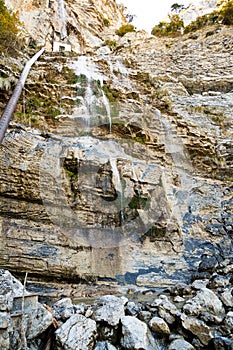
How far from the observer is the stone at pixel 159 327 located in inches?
142

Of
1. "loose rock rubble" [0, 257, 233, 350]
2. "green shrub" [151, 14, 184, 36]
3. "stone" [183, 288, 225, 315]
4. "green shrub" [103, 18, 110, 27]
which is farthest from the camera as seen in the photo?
"green shrub" [103, 18, 110, 27]

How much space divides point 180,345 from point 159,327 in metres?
0.41

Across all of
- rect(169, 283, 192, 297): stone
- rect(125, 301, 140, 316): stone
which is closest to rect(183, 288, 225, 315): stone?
rect(125, 301, 140, 316): stone

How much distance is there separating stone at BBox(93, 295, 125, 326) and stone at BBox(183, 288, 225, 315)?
1.06 meters

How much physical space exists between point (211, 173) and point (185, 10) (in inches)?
1328

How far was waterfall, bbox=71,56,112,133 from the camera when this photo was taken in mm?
9158

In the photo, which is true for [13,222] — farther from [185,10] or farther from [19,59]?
[185,10]

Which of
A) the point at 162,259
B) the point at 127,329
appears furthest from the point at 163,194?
the point at 127,329

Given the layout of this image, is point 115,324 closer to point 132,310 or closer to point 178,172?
point 132,310

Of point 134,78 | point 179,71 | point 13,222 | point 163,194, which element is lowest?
point 13,222

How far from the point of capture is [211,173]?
9945 mm

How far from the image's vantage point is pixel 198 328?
3518 mm

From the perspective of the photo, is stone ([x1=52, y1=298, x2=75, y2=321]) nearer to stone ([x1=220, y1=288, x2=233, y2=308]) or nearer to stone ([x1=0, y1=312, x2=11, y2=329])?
stone ([x1=0, y1=312, x2=11, y2=329])

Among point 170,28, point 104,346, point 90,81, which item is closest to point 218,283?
point 104,346
